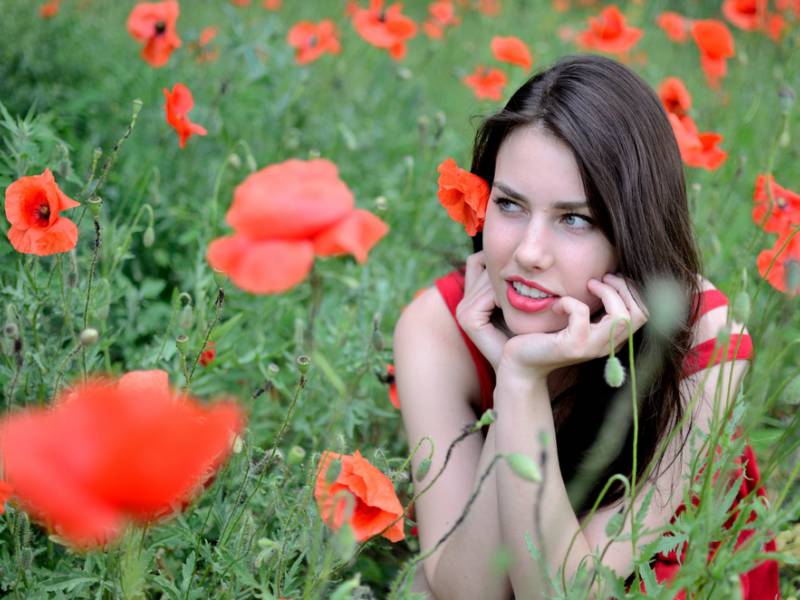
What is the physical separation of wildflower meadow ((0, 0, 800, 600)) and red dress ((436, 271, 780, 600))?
4 cm

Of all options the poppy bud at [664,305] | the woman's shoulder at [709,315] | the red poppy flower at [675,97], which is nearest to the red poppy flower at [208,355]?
the poppy bud at [664,305]

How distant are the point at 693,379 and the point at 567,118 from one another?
24.8 inches

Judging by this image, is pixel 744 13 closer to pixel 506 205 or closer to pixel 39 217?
pixel 506 205

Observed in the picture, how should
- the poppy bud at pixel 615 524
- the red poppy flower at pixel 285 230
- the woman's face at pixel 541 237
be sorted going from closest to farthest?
1. the red poppy flower at pixel 285 230
2. the poppy bud at pixel 615 524
3. the woman's face at pixel 541 237

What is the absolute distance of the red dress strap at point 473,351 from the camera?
2062mm

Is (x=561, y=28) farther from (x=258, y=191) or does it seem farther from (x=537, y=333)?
(x=258, y=191)

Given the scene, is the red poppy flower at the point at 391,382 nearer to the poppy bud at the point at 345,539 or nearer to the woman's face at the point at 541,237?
the woman's face at the point at 541,237

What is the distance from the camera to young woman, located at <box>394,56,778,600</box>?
1.64 meters

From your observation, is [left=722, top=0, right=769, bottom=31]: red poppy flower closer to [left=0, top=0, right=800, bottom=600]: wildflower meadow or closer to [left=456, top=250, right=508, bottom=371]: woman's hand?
[left=0, top=0, right=800, bottom=600]: wildflower meadow

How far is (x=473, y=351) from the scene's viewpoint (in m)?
2.07

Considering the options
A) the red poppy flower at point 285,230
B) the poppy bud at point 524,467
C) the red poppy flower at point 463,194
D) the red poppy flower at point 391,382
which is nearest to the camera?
the red poppy flower at point 285,230

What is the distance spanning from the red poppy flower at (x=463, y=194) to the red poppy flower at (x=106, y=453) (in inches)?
41.5

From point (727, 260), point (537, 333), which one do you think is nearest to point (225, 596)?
point (537, 333)

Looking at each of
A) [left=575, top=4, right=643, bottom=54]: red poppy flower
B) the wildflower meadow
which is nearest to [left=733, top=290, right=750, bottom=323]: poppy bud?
the wildflower meadow
